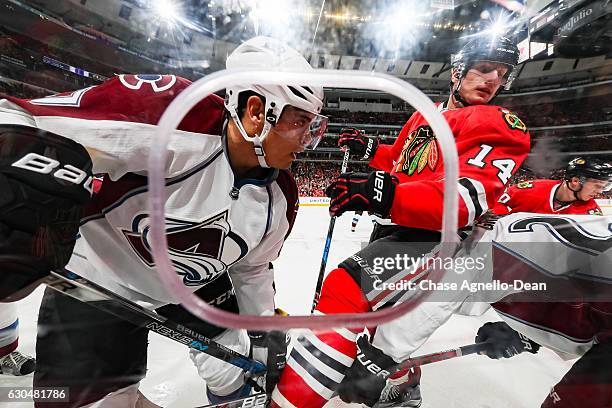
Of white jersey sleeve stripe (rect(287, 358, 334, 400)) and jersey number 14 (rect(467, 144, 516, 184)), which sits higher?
jersey number 14 (rect(467, 144, 516, 184))

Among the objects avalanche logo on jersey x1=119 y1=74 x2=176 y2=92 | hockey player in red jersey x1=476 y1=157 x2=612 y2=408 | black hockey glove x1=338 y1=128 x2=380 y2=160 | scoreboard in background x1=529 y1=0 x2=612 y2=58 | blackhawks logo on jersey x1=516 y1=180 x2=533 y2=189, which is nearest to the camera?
avalanche logo on jersey x1=119 y1=74 x2=176 y2=92

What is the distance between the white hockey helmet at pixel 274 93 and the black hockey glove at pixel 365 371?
23.9 inches

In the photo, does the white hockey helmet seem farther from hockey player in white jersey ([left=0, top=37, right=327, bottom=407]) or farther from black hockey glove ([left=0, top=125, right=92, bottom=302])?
black hockey glove ([left=0, top=125, right=92, bottom=302])

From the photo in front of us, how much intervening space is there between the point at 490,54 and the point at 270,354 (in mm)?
1175

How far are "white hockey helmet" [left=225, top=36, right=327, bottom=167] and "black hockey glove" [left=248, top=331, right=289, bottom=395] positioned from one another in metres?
0.64

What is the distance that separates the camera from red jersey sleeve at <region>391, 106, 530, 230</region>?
0.75 meters

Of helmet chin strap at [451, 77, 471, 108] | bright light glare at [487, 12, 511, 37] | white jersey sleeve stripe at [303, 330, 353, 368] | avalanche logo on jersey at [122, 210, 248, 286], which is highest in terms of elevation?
bright light glare at [487, 12, 511, 37]

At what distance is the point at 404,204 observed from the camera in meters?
0.78

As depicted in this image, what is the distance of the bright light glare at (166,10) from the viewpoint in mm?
1142

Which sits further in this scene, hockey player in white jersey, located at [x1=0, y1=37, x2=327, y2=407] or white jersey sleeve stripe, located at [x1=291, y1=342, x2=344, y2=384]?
white jersey sleeve stripe, located at [x1=291, y1=342, x2=344, y2=384]

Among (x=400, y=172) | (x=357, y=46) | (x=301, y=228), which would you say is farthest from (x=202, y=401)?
(x=301, y=228)

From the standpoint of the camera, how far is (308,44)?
1207 mm

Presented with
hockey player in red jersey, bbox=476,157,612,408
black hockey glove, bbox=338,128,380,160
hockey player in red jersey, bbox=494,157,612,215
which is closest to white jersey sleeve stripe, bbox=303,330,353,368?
hockey player in red jersey, bbox=476,157,612,408

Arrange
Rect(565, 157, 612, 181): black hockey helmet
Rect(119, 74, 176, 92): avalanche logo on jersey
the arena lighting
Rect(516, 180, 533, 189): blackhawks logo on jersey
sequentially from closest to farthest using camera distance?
Rect(119, 74, 176, 92): avalanche logo on jersey < the arena lighting < Rect(565, 157, 612, 181): black hockey helmet < Rect(516, 180, 533, 189): blackhawks logo on jersey
